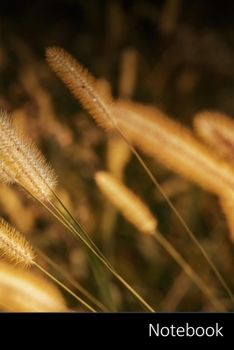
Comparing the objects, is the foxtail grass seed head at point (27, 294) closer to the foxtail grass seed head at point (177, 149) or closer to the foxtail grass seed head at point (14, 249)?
the foxtail grass seed head at point (14, 249)

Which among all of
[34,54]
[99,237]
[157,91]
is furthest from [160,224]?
[34,54]

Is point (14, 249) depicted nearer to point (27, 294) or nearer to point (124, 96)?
point (27, 294)

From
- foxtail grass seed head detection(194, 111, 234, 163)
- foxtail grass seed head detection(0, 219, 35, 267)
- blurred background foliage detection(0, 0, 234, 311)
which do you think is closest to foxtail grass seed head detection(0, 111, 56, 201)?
foxtail grass seed head detection(0, 219, 35, 267)

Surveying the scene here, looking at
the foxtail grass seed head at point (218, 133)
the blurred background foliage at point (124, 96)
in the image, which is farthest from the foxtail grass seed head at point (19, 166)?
the blurred background foliage at point (124, 96)

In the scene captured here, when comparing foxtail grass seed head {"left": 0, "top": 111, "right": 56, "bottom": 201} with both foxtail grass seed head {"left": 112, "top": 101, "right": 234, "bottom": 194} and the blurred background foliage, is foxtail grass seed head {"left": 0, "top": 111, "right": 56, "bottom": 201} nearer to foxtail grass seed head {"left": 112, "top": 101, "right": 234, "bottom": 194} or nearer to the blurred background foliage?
foxtail grass seed head {"left": 112, "top": 101, "right": 234, "bottom": 194}

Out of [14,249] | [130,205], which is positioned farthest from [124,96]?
[14,249]

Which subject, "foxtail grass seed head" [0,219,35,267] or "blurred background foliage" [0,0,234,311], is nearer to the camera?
"foxtail grass seed head" [0,219,35,267]
